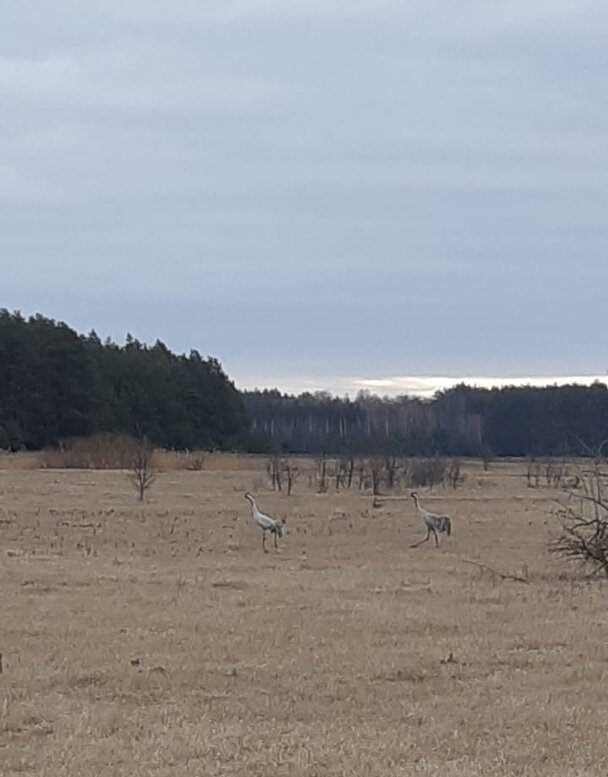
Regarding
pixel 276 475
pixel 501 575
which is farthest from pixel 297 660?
pixel 276 475

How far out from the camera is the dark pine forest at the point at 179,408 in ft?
206

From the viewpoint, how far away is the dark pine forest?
62688mm

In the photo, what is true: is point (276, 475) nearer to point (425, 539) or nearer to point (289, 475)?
point (289, 475)

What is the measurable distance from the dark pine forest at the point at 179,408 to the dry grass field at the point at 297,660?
28.0 metres

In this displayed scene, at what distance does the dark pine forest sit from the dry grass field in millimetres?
28039

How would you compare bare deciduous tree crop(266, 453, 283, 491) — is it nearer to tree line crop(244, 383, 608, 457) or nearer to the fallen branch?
tree line crop(244, 383, 608, 457)

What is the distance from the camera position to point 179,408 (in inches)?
2771

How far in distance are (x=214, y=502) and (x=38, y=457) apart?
2172 centimetres

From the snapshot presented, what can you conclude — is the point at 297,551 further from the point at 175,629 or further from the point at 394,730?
the point at 394,730

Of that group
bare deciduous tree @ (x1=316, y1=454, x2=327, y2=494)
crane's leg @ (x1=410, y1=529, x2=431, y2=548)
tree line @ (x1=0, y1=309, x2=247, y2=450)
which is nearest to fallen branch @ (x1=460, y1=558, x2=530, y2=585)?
crane's leg @ (x1=410, y1=529, x2=431, y2=548)

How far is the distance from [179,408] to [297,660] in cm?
5987

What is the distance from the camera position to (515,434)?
77.6 m

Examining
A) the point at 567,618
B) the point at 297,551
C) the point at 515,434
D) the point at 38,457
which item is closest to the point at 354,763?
the point at 567,618

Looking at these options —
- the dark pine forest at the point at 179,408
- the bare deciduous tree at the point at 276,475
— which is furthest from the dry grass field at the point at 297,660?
the dark pine forest at the point at 179,408
